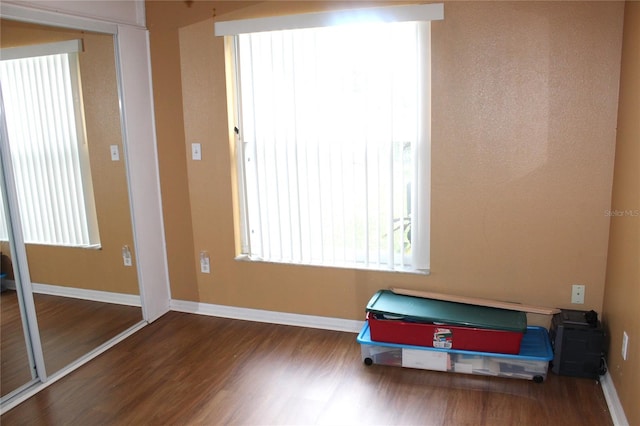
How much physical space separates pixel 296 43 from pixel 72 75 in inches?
51.9

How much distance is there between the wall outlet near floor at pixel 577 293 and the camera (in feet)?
8.99

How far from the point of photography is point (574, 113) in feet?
8.51

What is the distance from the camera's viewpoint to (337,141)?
120 inches

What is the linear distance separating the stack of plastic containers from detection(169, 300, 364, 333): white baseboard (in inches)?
16.2

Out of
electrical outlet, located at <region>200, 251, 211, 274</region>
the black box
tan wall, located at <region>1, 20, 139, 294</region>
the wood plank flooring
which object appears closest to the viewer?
the wood plank flooring

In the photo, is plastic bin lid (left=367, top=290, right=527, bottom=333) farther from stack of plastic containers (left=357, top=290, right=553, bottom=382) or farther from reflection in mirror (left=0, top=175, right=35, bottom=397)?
reflection in mirror (left=0, top=175, right=35, bottom=397)

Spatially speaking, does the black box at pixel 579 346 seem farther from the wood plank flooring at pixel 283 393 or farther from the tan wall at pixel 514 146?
the tan wall at pixel 514 146

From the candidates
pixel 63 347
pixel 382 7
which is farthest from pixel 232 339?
pixel 382 7

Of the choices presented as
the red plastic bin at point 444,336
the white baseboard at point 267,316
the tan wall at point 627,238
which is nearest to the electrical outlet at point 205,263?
the white baseboard at point 267,316

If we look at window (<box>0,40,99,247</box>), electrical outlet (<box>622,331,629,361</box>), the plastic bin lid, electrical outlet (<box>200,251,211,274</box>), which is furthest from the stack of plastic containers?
window (<box>0,40,99,247</box>)

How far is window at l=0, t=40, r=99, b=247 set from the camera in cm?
253

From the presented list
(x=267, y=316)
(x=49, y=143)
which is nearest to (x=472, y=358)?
(x=267, y=316)

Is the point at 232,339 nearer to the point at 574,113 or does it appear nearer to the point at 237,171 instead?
the point at 237,171

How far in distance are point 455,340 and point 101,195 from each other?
2.28 metres
